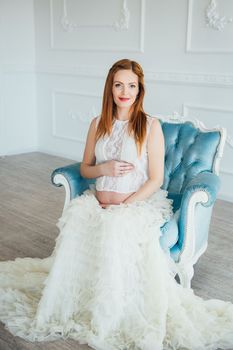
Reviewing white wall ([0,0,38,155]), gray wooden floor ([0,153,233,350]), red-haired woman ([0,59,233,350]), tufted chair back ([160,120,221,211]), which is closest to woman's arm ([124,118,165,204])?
red-haired woman ([0,59,233,350])

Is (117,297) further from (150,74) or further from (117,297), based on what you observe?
Answer: (150,74)

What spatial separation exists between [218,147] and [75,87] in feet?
10.2

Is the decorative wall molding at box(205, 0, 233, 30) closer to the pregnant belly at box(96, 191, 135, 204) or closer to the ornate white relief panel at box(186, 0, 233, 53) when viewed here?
the ornate white relief panel at box(186, 0, 233, 53)

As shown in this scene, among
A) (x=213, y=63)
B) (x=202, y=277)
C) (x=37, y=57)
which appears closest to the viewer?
(x=202, y=277)

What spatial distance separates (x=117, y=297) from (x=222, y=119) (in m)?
2.44

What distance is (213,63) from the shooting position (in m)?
3.91

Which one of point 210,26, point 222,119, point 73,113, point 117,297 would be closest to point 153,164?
point 117,297

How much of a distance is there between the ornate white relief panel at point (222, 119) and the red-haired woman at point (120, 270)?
1843mm

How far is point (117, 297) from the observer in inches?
75.5

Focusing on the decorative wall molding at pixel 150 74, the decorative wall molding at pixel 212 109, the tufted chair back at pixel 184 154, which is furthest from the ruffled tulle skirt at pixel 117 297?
the decorative wall molding at pixel 150 74

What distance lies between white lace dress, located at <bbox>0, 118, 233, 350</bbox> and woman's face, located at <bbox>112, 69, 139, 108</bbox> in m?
0.49

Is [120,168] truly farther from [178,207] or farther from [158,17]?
[158,17]

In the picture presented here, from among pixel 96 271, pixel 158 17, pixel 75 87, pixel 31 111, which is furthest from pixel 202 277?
pixel 31 111

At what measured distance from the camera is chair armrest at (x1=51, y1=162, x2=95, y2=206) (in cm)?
249
